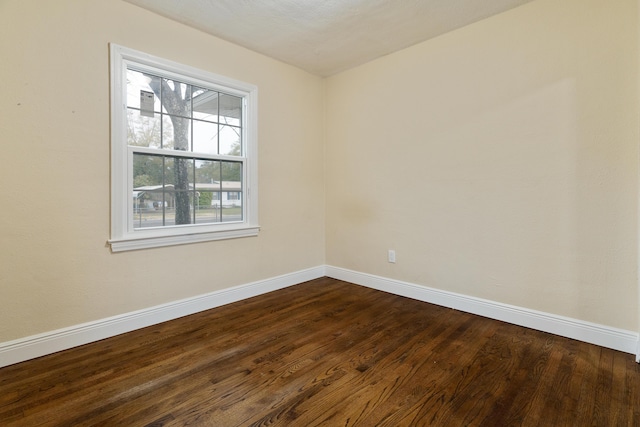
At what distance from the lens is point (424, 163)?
3018 mm

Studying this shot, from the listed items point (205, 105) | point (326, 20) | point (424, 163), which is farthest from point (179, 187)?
point (424, 163)

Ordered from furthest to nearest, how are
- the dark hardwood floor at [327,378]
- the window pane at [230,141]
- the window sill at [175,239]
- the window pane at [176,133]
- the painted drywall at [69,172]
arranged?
the window pane at [230,141] → the window pane at [176,133] → the window sill at [175,239] → the painted drywall at [69,172] → the dark hardwood floor at [327,378]

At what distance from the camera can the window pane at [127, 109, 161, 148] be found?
244 centimetres

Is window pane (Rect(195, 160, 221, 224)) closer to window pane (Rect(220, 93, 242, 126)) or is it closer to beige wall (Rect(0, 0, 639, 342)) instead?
beige wall (Rect(0, 0, 639, 342))

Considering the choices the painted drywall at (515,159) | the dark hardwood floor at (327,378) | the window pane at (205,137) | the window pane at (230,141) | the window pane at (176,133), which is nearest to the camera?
the dark hardwood floor at (327,378)

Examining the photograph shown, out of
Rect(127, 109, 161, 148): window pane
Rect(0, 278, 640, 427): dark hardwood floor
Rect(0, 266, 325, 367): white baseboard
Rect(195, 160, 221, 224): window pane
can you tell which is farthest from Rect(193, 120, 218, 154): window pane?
Rect(0, 278, 640, 427): dark hardwood floor

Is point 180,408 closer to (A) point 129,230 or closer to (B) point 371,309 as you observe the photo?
(A) point 129,230

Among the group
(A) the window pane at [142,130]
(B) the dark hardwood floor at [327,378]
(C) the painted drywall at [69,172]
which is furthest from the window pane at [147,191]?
(B) the dark hardwood floor at [327,378]

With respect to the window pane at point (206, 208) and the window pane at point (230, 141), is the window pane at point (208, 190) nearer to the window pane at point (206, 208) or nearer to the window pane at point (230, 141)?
the window pane at point (206, 208)

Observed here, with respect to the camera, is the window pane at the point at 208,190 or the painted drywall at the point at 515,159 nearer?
the painted drywall at the point at 515,159

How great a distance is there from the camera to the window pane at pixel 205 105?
2.81 meters

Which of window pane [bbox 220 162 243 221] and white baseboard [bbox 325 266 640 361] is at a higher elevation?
window pane [bbox 220 162 243 221]

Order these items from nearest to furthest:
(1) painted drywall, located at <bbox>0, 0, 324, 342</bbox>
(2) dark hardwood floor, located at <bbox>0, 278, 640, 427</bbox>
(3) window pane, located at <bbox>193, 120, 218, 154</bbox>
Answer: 1. (2) dark hardwood floor, located at <bbox>0, 278, 640, 427</bbox>
2. (1) painted drywall, located at <bbox>0, 0, 324, 342</bbox>
3. (3) window pane, located at <bbox>193, 120, 218, 154</bbox>

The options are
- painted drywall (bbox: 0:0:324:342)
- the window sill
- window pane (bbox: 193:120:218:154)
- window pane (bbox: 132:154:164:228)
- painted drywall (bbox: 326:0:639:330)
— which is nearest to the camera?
painted drywall (bbox: 0:0:324:342)
